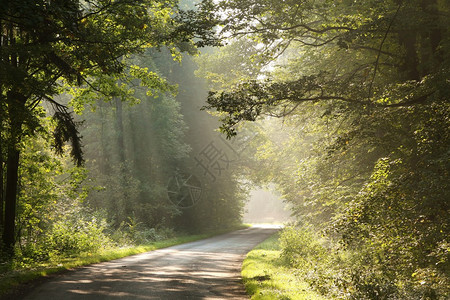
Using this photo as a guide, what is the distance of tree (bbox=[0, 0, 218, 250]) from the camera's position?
9.40 meters

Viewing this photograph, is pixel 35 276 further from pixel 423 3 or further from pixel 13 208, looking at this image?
pixel 423 3

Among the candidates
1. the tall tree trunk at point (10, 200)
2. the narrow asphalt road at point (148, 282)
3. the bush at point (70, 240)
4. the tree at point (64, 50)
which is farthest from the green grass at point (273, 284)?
the tall tree trunk at point (10, 200)

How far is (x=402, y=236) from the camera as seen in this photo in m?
8.80

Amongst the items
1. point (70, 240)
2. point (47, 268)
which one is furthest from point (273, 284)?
point (70, 240)

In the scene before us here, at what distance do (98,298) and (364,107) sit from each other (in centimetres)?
806

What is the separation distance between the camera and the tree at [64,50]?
940cm

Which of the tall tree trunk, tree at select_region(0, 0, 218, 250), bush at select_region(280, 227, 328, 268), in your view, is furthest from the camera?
bush at select_region(280, 227, 328, 268)

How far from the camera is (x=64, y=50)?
1225 cm

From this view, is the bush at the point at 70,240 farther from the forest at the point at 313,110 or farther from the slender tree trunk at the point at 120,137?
A: the slender tree trunk at the point at 120,137

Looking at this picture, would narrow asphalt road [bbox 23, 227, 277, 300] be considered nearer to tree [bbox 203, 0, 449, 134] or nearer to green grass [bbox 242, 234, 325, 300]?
green grass [bbox 242, 234, 325, 300]

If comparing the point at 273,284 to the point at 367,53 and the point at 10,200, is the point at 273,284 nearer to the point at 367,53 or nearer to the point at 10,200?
the point at 367,53

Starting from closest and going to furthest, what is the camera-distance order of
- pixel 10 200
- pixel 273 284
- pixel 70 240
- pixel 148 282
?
pixel 273 284
pixel 148 282
pixel 10 200
pixel 70 240

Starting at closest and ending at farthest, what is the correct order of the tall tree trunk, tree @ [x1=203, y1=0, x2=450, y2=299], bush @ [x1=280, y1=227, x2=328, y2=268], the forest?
tree @ [x1=203, y1=0, x2=450, y2=299]
the forest
the tall tree trunk
bush @ [x1=280, y1=227, x2=328, y2=268]

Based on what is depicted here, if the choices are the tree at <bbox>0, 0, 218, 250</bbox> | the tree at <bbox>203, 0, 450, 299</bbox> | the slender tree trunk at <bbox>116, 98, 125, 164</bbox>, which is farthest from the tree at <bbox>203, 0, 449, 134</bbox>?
the slender tree trunk at <bbox>116, 98, 125, 164</bbox>
